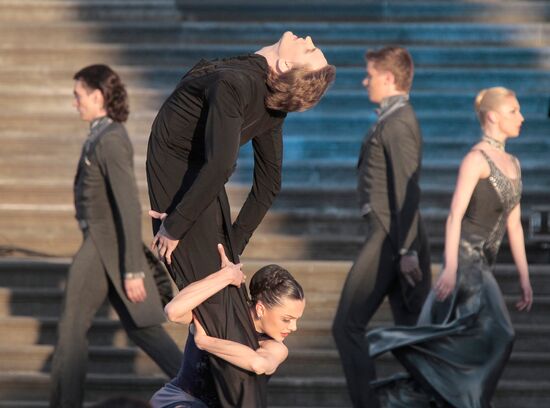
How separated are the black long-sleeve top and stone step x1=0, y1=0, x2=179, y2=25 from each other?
8922mm

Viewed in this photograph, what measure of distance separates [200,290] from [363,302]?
336 centimetres

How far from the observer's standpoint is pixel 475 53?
13625mm

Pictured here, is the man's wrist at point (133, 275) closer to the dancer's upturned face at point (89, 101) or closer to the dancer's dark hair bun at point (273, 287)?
the dancer's upturned face at point (89, 101)

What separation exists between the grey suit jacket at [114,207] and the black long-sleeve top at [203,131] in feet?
10.3

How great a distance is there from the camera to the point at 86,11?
47.2 feet

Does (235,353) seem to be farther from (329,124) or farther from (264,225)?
(329,124)

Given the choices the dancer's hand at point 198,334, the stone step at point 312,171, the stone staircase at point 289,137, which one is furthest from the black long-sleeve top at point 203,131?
the stone step at point 312,171

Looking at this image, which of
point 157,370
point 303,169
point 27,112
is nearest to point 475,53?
point 303,169

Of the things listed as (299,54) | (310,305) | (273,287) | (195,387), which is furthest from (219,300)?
(310,305)

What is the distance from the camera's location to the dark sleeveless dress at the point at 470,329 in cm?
852

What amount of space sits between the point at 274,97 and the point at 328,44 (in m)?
8.62

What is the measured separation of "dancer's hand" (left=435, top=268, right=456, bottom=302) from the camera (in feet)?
27.3

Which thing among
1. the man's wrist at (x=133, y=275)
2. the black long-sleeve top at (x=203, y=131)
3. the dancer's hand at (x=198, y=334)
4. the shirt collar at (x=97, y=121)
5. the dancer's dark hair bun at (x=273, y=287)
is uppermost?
the black long-sleeve top at (x=203, y=131)

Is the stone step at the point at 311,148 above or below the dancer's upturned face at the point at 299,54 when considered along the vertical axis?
below
